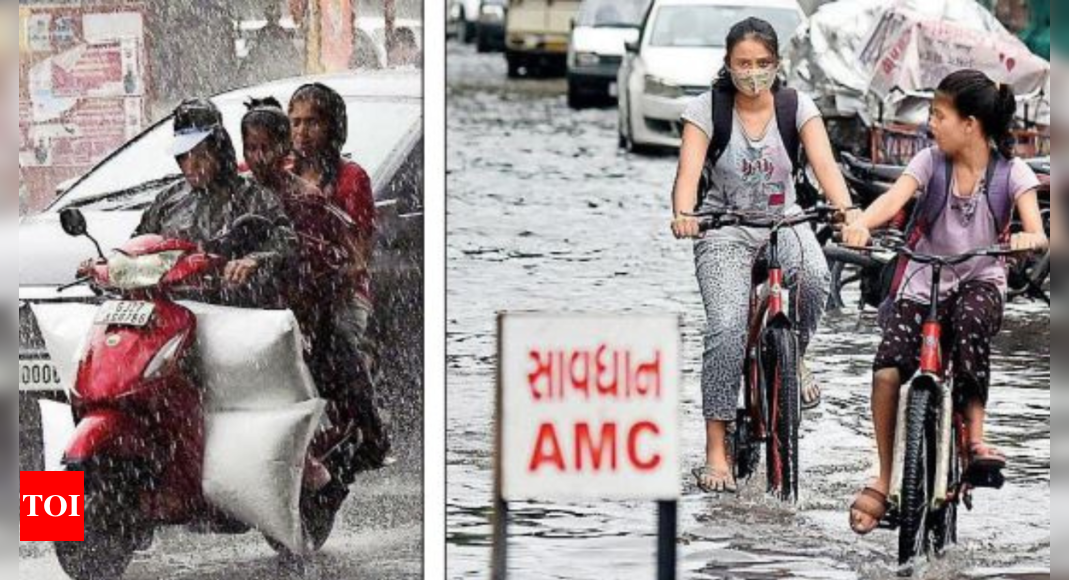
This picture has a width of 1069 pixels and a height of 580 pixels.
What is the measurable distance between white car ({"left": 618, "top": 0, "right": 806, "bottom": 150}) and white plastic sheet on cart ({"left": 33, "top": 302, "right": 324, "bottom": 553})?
18255 mm

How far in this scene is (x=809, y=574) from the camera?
331 inches

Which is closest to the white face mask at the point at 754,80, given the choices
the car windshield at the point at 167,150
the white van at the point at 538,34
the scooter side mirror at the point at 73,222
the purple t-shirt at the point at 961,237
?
the purple t-shirt at the point at 961,237

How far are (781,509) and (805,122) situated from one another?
1374 millimetres

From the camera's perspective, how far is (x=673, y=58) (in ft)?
84.2

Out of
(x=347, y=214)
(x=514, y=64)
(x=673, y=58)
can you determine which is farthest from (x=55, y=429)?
(x=514, y=64)

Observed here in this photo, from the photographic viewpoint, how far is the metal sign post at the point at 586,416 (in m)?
5.86

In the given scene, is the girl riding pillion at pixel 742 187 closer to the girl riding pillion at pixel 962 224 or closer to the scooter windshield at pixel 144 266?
the girl riding pillion at pixel 962 224

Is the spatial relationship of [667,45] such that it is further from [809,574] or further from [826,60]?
[809,574]

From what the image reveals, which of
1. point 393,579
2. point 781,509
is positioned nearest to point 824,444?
point 781,509

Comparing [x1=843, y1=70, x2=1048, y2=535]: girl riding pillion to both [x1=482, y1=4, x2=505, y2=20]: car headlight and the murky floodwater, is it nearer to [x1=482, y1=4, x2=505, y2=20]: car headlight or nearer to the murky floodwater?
the murky floodwater

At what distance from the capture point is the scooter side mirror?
261 inches

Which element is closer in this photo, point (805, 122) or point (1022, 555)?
point (1022, 555)

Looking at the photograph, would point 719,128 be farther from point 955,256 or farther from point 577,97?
point 577,97

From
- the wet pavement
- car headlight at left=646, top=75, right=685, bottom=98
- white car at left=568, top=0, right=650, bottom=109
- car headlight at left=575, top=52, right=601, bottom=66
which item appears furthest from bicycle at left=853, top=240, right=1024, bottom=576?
car headlight at left=575, top=52, right=601, bottom=66
